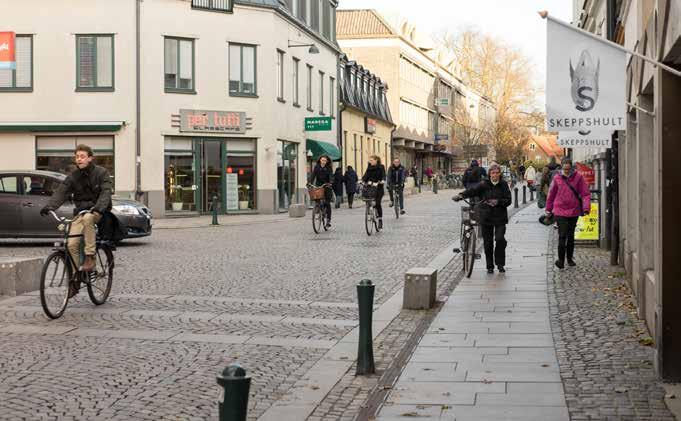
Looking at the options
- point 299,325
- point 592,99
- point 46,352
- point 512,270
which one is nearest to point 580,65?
point 592,99

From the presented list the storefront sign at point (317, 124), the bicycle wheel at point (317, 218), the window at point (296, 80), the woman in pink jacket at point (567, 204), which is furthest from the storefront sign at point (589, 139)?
the window at point (296, 80)

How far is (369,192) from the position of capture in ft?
72.5

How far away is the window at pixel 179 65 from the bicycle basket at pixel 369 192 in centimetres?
1346

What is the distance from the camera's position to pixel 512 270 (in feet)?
48.0

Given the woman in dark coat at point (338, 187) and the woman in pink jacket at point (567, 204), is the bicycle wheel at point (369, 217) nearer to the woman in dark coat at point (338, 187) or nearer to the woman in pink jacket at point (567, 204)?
the woman in pink jacket at point (567, 204)

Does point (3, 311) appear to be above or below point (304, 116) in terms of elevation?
below

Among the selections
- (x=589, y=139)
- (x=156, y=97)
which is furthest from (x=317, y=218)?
(x=156, y=97)

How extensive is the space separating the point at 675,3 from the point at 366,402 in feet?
10.6

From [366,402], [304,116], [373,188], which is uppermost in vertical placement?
[304,116]

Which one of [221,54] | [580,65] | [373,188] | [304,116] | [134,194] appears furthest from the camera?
[304,116]

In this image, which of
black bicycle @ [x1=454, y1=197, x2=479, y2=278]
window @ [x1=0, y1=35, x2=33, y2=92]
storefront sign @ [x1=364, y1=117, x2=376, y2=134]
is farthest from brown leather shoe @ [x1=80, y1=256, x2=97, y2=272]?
storefront sign @ [x1=364, y1=117, x2=376, y2=134]

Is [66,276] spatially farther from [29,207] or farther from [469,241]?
[29,207]

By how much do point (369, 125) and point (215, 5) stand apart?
2518 centimetres

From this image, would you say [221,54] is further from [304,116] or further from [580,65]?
[580,65]
